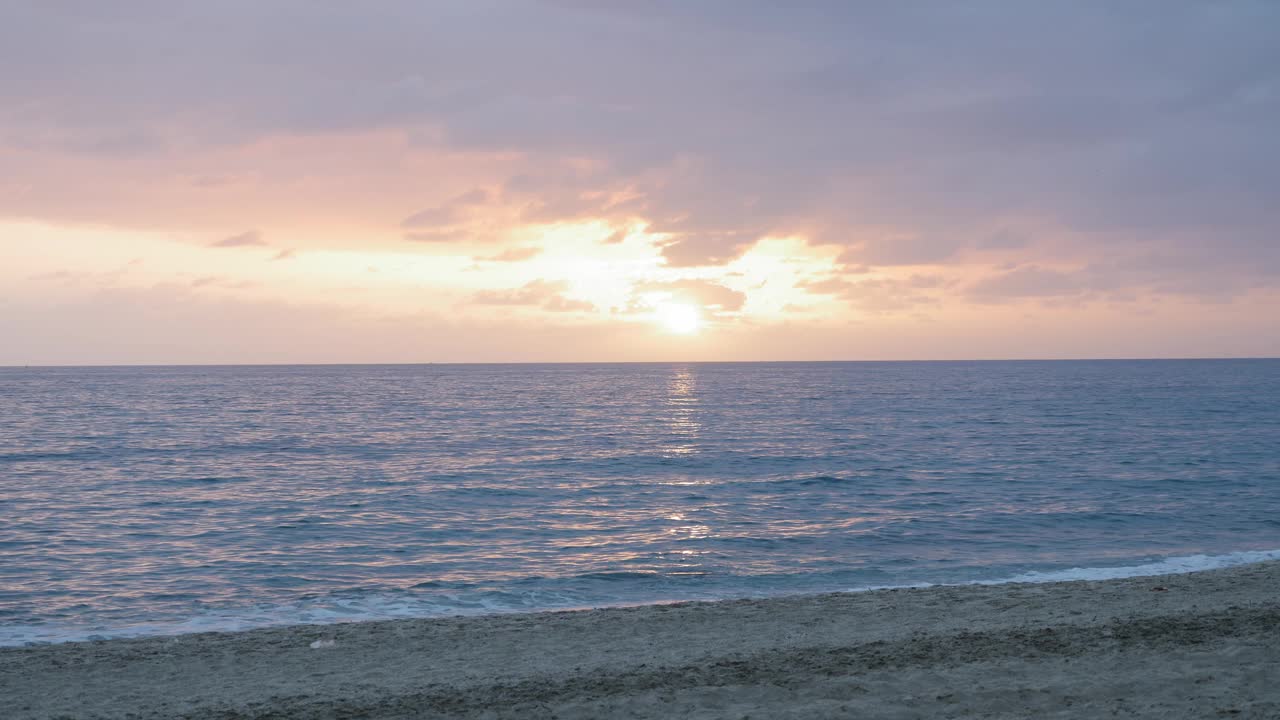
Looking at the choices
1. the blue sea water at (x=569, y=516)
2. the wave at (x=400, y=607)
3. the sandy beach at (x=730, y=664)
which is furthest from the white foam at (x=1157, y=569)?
the sandy beach at (x=730, y=664)

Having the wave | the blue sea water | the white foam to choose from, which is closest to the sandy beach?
the wave

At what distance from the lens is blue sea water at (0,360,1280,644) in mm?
20391

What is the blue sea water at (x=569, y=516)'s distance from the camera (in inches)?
803

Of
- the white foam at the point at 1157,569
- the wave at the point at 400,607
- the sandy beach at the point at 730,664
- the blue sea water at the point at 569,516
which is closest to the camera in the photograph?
the sandy beach at the point at 730,664

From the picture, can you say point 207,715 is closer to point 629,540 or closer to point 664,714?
point 664,714

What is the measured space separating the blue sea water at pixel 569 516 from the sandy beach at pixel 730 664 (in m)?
3.66

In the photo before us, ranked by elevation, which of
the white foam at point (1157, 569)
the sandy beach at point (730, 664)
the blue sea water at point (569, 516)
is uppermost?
the sandy beach at point (730, 664)

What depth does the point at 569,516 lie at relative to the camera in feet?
99.8

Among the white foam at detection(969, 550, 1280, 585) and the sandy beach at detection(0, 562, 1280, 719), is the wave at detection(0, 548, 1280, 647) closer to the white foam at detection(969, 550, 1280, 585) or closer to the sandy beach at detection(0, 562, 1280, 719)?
the white foam at detection(969, 550, 1280, 585)

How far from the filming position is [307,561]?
919 inches

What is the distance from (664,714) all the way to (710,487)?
90.4 ft

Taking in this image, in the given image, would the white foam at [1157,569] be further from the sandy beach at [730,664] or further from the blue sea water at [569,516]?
the sandy beach at [730,664]

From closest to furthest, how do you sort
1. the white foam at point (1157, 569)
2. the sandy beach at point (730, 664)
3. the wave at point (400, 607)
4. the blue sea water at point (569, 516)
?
the sandy beach at point (730, 664), the wave at point (400, 607), the blue sea water at point (569, 516), the white foam at point (1157, 569)

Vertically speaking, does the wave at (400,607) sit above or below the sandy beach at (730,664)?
below
